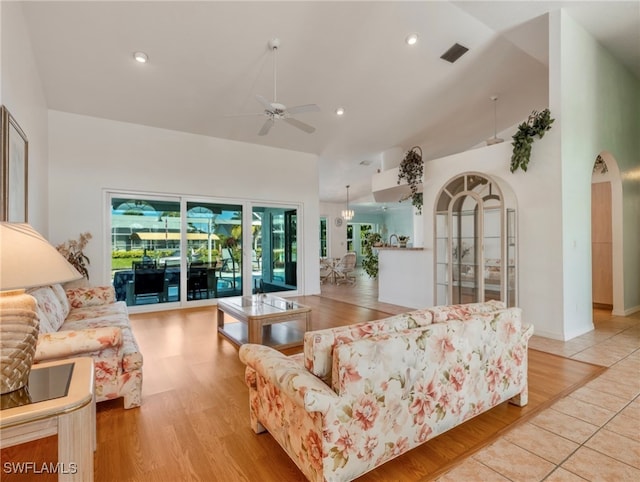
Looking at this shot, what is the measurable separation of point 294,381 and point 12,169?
10.1ft

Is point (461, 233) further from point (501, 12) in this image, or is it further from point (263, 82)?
point (263, 82)

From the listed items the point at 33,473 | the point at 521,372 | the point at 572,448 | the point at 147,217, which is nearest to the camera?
→ the point at 33,473

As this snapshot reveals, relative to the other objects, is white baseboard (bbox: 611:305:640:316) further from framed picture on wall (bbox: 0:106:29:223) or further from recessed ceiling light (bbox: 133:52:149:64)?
recessed ceiling light (bbox: 133:52:149:64)

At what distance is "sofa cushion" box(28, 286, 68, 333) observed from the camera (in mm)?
2383

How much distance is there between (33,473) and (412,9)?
5.25m

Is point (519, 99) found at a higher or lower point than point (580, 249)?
higher

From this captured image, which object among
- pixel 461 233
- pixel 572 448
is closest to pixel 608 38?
pixel 461 233

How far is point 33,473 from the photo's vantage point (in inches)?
65.3

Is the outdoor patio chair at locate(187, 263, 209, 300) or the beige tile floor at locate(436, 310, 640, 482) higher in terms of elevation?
the outdoor patio chair at locate(187, 263, 209, 300)

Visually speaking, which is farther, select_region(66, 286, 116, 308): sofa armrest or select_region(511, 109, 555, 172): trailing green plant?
select_region(66, 286, 116, 308): sofa armrest

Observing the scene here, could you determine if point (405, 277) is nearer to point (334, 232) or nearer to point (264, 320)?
point (264, 320)

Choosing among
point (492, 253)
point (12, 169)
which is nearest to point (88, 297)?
point (12, 169)

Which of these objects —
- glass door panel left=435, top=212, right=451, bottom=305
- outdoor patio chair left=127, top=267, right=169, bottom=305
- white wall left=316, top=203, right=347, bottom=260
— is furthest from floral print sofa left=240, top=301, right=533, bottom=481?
white wall left=316, top=203, right=347, bottom=260

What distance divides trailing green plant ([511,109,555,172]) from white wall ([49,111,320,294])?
4139 mm
